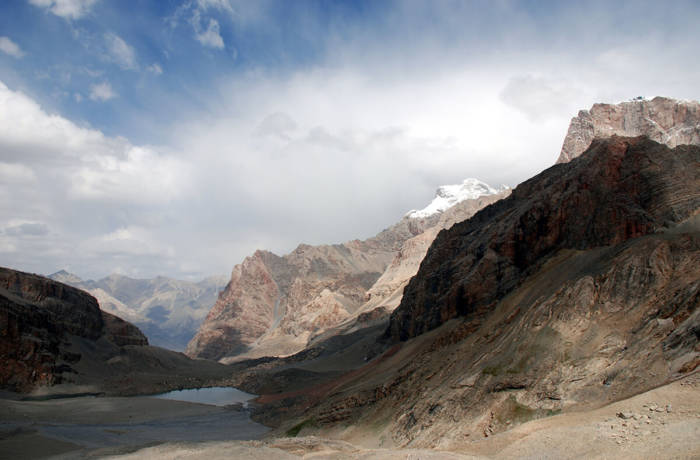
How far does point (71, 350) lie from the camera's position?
9244cm

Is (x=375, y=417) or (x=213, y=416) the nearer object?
(x=375, y=417)

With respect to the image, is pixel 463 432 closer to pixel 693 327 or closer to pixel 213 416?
pixel 693 327

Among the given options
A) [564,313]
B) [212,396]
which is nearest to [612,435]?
[564,313]

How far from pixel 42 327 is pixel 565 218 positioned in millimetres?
86196

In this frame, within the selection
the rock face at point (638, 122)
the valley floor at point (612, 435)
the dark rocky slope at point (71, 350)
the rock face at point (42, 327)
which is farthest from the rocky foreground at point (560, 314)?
the rock face at point (638, 122)

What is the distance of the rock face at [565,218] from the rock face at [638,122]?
2762 inches

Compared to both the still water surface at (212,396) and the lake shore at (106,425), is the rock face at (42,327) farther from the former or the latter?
the still water surface at (212,396)

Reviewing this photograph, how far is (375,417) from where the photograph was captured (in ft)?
121

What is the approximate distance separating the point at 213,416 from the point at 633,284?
57.3 metres

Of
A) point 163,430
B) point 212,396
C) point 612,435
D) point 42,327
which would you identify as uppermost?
point 42,327

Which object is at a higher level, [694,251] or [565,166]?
[565,166]

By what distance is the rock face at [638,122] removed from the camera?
11431cm

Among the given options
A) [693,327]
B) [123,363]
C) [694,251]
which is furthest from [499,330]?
[123,363]

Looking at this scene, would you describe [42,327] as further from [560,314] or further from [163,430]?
[560,314]
